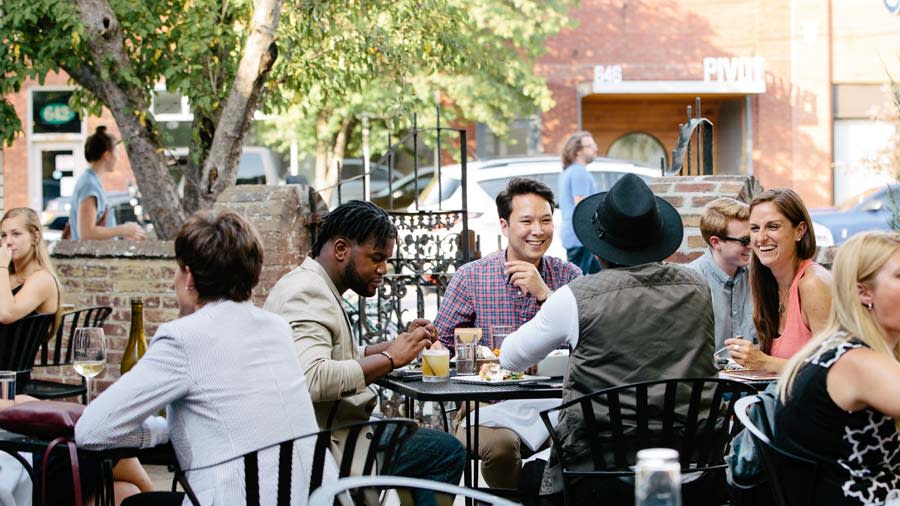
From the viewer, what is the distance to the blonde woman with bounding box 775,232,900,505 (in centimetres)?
314

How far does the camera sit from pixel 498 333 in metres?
5.26

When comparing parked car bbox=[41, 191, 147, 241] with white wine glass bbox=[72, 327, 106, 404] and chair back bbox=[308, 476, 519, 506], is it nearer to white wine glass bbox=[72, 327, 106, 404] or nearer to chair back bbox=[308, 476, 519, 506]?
white wine glass bbox=[72, 327, 106, 404]

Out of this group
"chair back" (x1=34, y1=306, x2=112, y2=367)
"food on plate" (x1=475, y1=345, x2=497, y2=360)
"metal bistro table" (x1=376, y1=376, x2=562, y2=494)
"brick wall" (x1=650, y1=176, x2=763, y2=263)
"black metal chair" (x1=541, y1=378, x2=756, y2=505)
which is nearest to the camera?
"black metal chair" (x1=541, y1=378, x2=756, y2=505)

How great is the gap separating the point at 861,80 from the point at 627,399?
23011 mm

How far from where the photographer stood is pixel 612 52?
2478cm

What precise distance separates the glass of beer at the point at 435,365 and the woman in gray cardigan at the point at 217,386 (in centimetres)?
109

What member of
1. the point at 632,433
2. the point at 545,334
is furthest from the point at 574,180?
the point at 632,433

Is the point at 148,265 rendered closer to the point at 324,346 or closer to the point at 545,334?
the point at 324,346

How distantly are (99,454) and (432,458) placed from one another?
1.29m

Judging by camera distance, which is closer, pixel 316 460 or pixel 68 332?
pixel 316 460

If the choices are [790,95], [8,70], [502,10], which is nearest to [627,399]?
[8,70]

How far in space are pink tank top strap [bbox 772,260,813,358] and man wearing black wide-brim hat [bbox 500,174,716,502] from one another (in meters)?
1.16

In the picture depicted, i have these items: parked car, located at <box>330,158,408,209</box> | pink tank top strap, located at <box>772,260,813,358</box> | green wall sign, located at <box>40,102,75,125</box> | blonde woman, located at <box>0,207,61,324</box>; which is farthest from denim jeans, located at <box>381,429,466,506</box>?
green wall sign, located at <box>40,102,75,125</box>

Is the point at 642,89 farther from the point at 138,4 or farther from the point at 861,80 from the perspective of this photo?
the point at 138,4
